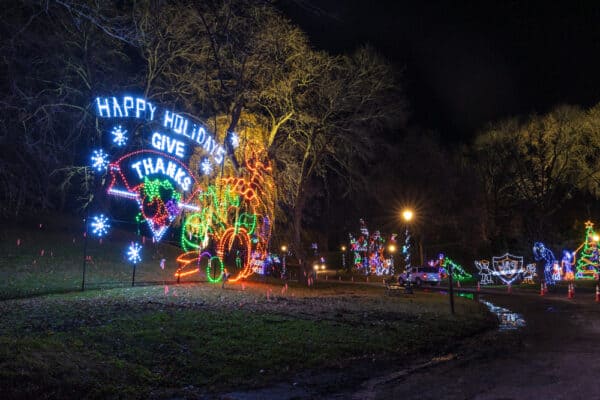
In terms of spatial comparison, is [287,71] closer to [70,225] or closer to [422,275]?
[70,225]

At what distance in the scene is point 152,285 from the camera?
2153 cm

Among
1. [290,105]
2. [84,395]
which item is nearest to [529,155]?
[290,105]

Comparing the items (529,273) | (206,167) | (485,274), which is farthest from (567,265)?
(206,167)

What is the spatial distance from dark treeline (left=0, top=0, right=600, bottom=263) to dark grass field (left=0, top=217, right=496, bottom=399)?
3907mm

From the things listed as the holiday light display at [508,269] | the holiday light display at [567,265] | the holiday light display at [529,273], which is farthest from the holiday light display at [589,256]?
the holiday light display at [508,269]

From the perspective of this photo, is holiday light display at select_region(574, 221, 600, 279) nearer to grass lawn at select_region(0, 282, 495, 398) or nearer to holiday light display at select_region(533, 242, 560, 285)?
holiday light display at select_region(533, 242, 560, 285)

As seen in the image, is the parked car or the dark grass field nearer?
the dark grass field

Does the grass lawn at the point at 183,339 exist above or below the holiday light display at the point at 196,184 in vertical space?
below

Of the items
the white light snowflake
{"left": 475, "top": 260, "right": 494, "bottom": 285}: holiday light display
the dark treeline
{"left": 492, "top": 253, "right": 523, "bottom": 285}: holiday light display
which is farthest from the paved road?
{"left": 475, "top": 260, "right": 494, "bottom": 285}: holiday light display

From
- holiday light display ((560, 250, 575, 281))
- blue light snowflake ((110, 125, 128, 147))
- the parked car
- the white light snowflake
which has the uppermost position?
blue light snowflake ((110, 125, 128, 147))

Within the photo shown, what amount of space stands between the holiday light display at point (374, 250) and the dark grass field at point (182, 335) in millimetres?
32625

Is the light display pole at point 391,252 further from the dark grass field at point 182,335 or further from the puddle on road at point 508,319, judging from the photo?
the dark grass field at point 182,335

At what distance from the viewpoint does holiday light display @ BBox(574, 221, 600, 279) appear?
41.3 metres

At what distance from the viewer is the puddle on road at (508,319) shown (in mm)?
15758
